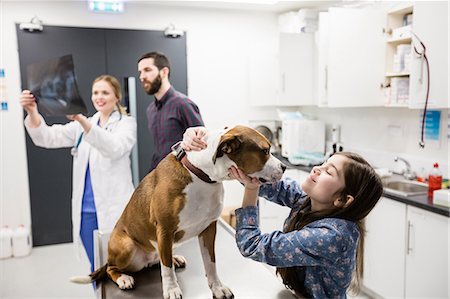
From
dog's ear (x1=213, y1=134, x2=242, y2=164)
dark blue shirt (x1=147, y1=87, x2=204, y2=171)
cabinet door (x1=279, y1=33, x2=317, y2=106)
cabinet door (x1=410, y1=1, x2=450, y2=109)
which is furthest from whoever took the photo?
cabinet door (x1=279, y1=33, x2=317, y2=106)

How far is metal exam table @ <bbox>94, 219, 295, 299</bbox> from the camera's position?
1222 millimetres

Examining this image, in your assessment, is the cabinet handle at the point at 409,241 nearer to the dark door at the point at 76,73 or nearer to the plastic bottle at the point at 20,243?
the dark door at the point at 76,73

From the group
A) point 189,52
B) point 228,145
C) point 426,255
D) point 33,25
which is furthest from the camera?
point 189,52

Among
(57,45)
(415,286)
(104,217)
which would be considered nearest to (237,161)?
(104,217)

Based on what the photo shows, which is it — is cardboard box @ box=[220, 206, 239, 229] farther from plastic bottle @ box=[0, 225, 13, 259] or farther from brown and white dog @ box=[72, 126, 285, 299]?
brown and white dog @ box=[72, 126, 285, 299]

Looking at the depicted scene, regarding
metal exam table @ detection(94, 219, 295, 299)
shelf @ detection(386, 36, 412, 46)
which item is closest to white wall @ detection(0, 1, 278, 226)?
shelf @ detection(386, 36, 412, 46)

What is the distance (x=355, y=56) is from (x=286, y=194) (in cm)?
197

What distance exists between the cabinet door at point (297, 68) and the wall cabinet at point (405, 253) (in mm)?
1509

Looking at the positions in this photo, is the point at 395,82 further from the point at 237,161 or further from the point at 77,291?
the point at 77,291

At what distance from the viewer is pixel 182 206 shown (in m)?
1.09

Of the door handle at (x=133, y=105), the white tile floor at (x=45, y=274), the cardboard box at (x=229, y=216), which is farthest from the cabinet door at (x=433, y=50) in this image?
the white tile floor at (x=45, y=274)

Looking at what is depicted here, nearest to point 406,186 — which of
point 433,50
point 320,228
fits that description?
point 433,50

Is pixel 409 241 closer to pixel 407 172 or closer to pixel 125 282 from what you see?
pixel 407 172

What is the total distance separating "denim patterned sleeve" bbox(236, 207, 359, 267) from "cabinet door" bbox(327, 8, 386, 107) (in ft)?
6.68
